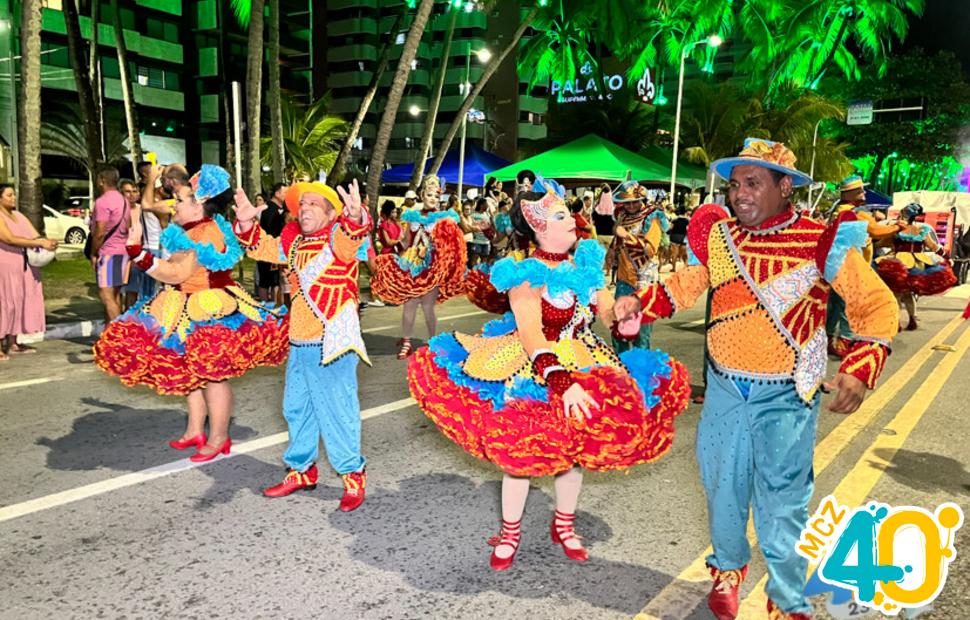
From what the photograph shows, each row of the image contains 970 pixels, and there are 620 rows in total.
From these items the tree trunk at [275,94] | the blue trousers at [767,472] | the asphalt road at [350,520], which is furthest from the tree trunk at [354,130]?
the blue trousers at [767,472]

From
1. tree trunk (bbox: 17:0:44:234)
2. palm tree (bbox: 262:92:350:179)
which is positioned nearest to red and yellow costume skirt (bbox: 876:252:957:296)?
tree trunk (bbox: 17:0:44:234)

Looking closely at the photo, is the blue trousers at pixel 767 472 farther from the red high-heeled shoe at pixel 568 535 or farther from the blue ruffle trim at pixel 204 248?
the blue ruffle trim at pixel 204 248

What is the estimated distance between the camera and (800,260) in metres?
2.99

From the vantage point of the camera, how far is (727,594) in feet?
10.6

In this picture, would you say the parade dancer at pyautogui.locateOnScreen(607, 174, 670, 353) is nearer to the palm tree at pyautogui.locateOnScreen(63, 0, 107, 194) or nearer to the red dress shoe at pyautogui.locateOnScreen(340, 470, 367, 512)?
the red dress shoe at pyautogui.locateOnScreen(340, 470, 367, 512)

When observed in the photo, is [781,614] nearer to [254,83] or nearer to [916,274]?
[916,274]

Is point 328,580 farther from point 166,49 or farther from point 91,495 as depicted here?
point 166,49

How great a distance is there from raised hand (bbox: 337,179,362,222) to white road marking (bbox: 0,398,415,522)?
213cm

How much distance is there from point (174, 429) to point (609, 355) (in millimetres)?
3873

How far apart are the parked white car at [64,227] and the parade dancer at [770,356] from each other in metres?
26.6

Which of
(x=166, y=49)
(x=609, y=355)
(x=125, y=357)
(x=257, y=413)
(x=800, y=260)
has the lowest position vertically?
(x=257, y=413)

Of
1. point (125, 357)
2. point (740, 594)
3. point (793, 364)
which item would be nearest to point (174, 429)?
point (125, 357)

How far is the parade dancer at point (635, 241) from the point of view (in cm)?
725

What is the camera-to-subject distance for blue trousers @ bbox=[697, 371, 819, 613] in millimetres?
3010
